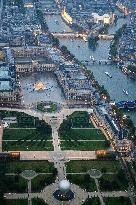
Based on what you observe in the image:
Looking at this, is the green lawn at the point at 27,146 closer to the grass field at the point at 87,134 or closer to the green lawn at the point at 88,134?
the grass field at the point at 87,134

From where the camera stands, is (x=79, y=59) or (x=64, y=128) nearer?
(x=64, y=128)

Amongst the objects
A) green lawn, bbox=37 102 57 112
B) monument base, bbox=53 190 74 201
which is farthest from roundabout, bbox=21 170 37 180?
green lawn, bbox=37 102 57 112

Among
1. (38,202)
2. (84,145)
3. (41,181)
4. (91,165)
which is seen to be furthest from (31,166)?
(84,145)

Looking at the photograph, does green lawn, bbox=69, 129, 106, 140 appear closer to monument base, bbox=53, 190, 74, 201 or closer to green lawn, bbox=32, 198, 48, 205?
monument base, bbox=53, 190, 74, 201

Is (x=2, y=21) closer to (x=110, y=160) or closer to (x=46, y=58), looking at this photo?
(x=46, y=58)

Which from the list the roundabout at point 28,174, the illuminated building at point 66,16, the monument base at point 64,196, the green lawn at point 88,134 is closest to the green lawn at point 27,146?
the green lawn at point 88,134

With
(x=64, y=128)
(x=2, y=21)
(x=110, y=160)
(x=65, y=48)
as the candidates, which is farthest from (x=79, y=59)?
(x=110, y=160)
